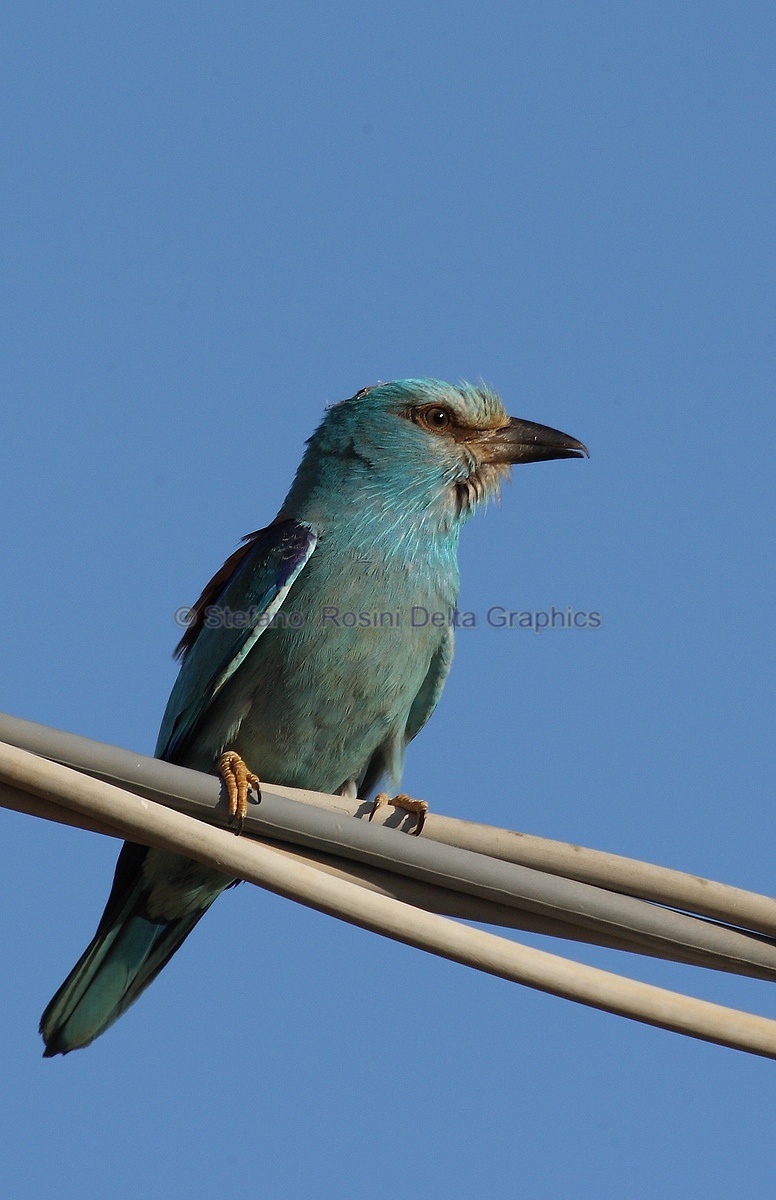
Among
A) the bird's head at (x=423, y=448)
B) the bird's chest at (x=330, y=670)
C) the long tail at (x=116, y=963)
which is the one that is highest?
the bird's head at (x=423, y=448)

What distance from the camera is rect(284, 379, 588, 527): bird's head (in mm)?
5520

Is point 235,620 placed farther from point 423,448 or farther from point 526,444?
point 526,444

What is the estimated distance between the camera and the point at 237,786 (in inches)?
131

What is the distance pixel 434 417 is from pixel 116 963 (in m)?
2.53

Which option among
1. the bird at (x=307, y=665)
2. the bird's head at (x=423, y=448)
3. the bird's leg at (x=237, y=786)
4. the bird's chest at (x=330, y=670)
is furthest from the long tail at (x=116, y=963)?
the bird's head at (x=423, y=448)

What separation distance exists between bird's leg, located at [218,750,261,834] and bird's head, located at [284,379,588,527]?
163 cm

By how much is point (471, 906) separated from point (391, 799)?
180cm

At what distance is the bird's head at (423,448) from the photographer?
552 cm

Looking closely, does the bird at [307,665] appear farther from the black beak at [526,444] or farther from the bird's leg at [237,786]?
the bird's leg at [237,786]

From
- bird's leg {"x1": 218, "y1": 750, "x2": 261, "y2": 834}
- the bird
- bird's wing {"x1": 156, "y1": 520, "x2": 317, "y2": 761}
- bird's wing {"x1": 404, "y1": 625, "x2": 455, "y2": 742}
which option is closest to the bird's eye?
the bird

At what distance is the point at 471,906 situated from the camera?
299cm

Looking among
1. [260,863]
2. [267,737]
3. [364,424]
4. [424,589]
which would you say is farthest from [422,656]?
[260,863]

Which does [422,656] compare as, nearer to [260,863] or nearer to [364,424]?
[364,424]

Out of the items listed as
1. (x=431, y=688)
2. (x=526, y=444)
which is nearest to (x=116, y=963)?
(x=431, y=688)
